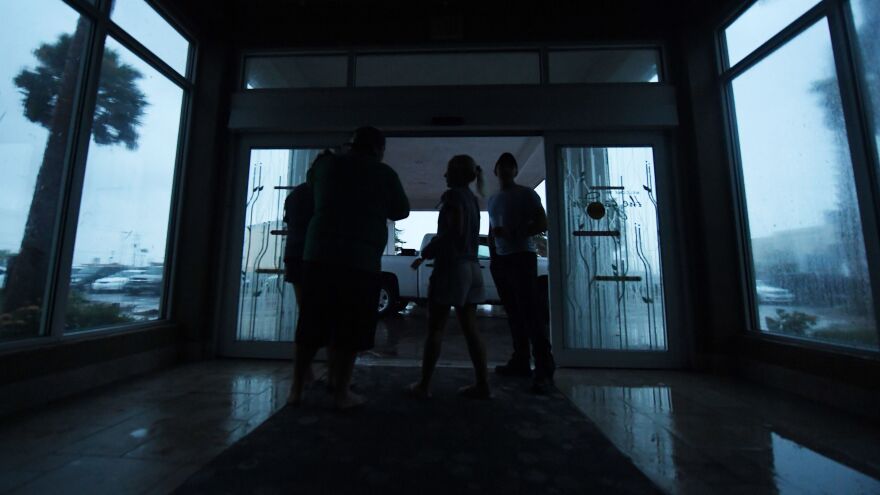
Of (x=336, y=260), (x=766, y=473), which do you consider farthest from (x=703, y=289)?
(x=336, y=260)

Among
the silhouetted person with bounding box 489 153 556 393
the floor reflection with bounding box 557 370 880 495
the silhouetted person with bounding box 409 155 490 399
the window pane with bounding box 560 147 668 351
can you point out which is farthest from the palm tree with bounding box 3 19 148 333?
the window pane with bounding box 560 147 668 351

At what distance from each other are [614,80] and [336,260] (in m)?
2.70

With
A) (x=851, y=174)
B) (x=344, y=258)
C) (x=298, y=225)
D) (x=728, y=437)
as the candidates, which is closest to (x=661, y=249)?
(x=851, y=174)

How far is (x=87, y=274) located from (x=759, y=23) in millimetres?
4544

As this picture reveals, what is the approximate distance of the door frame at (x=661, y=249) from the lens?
2643mm

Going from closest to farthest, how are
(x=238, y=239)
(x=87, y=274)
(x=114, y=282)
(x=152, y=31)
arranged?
(x=87, y=274), (x=114, y=282), (x=152, y=31), (x=238, y=239)

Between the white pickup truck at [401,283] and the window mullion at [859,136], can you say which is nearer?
the window mullion at [859,136]

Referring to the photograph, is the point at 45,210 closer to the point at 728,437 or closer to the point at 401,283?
the point at 728,437

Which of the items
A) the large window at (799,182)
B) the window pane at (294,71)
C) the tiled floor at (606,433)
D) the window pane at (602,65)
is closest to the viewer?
the tiled floor at (606,433)

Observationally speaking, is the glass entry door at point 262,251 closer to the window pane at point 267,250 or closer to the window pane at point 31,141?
the window pane at point 267,250

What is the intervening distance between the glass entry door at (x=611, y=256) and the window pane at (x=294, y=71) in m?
1.96

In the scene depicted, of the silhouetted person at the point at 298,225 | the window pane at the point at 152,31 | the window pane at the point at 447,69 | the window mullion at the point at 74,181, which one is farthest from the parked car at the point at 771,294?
the window pane at the point at 152,31

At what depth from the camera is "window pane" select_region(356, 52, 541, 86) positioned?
117 inches

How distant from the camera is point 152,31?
2.49 metres
